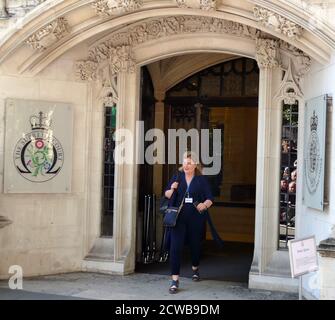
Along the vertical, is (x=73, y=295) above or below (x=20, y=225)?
below

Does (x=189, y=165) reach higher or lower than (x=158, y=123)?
lower

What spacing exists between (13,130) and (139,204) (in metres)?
2.33

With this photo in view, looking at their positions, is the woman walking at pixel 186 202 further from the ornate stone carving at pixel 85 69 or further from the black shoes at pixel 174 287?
the ornate stone carving at pixel 85 69

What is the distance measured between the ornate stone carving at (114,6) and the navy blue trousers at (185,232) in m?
2.49

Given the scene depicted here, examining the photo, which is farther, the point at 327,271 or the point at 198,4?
the point at 198,4

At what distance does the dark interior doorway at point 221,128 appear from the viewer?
31.5 ft

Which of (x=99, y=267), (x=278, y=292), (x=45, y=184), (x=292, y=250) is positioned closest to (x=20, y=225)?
(x=45, y=184)

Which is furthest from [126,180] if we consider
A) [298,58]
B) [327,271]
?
[327,271]

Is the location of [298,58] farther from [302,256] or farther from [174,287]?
[174,287]

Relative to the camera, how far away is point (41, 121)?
8602 mm

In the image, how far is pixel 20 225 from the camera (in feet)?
27.8

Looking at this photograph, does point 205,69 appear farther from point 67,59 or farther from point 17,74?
point 17,74

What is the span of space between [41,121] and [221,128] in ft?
18.2

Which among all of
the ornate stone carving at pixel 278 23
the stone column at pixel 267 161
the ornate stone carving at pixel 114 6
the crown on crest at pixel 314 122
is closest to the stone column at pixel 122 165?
the ornate stone carving at pixel 114 6
